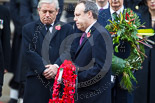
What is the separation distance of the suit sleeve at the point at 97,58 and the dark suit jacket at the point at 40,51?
2.79 feet

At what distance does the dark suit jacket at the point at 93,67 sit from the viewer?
4.32m

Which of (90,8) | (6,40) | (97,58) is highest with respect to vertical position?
(90,8)

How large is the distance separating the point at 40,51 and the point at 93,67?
1047mm

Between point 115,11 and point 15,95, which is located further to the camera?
point 15,95

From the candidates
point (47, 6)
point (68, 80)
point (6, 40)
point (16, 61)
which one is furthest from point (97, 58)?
point (16, 61)

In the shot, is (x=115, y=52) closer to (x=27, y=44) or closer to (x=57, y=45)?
(x=57, y=45)

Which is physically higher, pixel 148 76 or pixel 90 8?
pixel 90 8

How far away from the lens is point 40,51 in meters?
5.10

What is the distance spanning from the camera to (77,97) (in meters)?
4.45

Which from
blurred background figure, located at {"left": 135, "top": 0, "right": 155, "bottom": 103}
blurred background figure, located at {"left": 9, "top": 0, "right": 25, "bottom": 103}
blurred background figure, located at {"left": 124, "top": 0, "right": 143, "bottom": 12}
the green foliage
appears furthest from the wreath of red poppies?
blurred background figure, located at {"left": 124, "top": 0, "right": 143, "bottom": 12}

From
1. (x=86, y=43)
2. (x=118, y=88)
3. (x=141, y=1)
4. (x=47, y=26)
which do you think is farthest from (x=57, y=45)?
(x=141, y=1)

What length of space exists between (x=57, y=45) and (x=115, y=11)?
1.12m

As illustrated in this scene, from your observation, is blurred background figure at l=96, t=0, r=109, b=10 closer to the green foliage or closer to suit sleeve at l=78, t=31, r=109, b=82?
the green foliage

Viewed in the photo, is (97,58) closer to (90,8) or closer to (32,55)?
(90,8)
